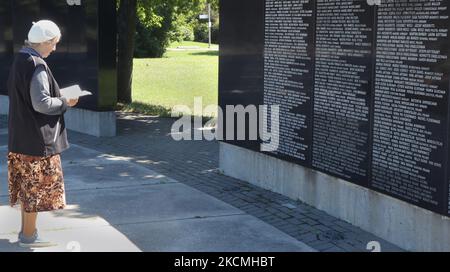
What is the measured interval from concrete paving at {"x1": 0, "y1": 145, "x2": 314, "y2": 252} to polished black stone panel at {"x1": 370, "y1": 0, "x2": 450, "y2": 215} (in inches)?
38.9

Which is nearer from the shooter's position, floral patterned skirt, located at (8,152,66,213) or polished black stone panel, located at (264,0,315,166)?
floral patterned skirt, located at (8,152,66,213)

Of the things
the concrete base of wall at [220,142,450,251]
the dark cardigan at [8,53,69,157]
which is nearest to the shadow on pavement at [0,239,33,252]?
the dark cardigan at [8,53,69,157]

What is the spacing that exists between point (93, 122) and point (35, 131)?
255 inches

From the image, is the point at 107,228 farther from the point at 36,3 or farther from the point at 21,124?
the point at 36,3

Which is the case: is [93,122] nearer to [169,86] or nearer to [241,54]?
[241,54]

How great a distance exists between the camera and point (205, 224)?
650 centimetres

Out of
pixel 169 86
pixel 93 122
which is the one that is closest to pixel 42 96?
pixel 93 122

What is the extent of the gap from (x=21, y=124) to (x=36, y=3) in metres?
8.23

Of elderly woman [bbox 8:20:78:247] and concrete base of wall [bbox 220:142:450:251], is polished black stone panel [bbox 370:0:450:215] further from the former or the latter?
elderly woman [bbox 8:20:78:247]

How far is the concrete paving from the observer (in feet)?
19.3

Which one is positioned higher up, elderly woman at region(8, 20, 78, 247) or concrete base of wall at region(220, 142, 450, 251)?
elderly woman at region(8, 20, 78, 247)

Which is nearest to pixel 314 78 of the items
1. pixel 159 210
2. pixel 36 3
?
pixel 159 210

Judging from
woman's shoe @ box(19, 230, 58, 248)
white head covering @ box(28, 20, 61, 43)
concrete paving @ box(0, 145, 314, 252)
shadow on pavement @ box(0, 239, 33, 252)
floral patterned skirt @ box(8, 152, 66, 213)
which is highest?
white head covering @ box(28, 20, 61, 43)

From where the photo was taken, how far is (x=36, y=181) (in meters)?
5.60
